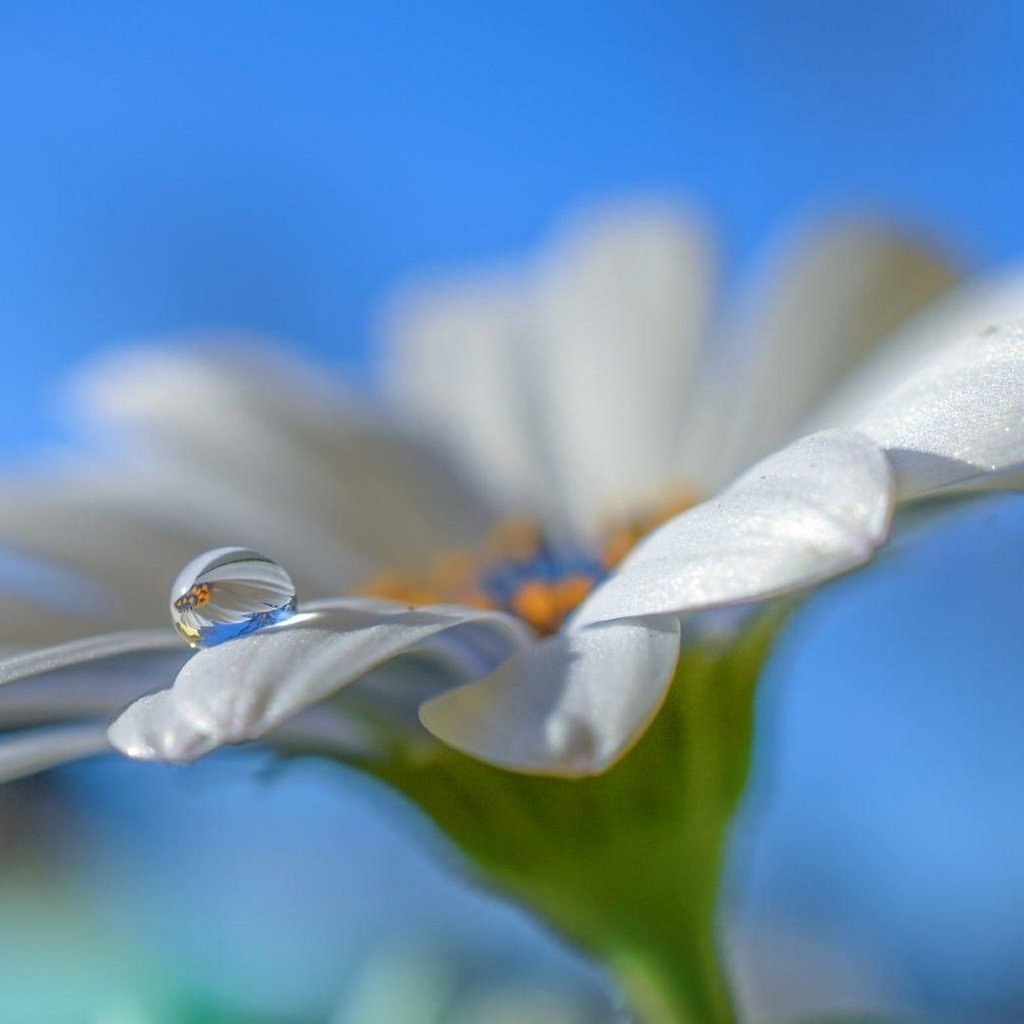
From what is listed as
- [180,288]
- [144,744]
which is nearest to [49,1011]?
[144,744]

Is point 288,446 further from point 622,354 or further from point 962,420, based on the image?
point 962,420

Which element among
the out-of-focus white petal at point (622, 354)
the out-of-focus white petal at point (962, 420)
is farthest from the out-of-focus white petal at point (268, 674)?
the out-of-focus white petal at point (622, 354)

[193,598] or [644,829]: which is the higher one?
[193,598]

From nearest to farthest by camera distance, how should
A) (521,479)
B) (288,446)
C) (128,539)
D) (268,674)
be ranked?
(268,674) → (128,539) → (288,446) → (521,479)

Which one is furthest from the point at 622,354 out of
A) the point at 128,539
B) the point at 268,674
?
the point at 268,674

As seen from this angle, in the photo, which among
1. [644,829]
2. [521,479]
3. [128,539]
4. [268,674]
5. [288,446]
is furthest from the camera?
[521,479]

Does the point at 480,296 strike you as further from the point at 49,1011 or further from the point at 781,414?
the point at 49,1011

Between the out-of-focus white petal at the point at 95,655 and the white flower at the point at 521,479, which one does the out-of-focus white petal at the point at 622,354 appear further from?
the out-of-focus white petal at the point at 95,655
